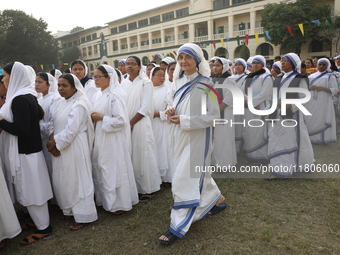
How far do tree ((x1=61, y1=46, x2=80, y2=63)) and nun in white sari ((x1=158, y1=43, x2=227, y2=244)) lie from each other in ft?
155

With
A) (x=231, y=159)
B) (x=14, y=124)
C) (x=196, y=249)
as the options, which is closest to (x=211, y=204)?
(x=196, y=249)

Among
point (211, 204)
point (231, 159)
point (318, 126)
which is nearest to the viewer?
point (211, 204)

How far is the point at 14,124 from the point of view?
2609 mm

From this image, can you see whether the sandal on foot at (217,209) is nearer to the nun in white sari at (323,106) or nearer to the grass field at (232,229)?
the grass field at (232,229)

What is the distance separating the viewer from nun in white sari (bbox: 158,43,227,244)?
261cm

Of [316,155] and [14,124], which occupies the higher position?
[14,124]

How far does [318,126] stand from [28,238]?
5931 mm

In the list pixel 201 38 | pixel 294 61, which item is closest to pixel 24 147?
pixel 294 61

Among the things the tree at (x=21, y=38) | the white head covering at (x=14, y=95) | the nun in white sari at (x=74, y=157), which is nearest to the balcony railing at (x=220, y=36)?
the tree at (x=21, y=38)

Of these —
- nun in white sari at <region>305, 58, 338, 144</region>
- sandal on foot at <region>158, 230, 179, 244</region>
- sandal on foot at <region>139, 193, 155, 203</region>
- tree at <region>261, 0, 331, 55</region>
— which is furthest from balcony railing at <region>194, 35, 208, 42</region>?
sandal on foot at <region>158, 230, 179, 244</region>

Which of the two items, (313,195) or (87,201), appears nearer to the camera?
(87,201)

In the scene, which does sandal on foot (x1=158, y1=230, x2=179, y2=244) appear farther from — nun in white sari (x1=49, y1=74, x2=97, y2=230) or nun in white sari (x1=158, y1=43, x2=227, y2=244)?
nun in white sari (x1=49, y1=74, x2=97, y2=230)

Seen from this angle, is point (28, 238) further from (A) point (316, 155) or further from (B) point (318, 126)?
(B) point (318, 126)

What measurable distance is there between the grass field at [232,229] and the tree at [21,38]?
37.6 meters
